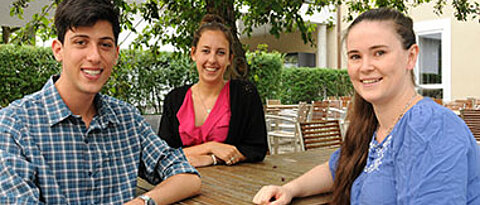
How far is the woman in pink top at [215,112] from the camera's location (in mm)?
2652

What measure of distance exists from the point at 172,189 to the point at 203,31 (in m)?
1.30

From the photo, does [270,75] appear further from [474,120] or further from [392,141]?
[392,141]

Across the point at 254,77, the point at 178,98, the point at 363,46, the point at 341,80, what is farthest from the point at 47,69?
the point at 341,80

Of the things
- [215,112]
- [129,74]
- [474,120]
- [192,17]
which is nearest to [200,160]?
[215,112]

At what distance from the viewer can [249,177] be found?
225 centimetres

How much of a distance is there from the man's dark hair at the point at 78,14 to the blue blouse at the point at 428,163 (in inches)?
41.4

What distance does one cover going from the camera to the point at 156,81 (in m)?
7.91

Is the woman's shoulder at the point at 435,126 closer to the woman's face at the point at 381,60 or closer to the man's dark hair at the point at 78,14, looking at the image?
the woman's face at the point at 381,60

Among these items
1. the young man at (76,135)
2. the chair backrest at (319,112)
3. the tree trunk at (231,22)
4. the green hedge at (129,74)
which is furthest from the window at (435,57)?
the young man at (76,135)

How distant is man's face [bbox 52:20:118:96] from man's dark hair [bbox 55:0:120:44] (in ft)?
0.06

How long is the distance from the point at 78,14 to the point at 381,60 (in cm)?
101

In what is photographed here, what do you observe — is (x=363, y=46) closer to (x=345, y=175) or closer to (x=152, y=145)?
(x=345, y=175)

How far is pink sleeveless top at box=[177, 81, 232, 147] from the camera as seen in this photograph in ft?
A: 8.70

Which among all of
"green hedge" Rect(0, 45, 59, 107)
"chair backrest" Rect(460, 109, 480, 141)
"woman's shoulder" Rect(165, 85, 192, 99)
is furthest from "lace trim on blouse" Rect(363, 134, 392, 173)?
"green hedge" Rect(0, 45, 59, 107)
